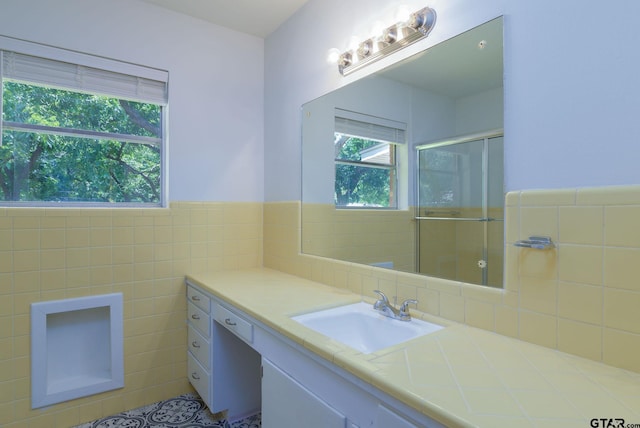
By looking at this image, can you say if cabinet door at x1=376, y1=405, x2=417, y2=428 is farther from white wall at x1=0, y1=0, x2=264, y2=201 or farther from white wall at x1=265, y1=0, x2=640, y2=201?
white wall at x1=0, y1=0, x2=264, y2=201

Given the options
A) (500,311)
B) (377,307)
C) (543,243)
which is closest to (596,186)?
(543,243)

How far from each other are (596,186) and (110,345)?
2610 mm

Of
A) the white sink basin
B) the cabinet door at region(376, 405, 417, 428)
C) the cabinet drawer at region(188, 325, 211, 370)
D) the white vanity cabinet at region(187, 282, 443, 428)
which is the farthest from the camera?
the cabinet drawer at region(188, 325, 211, 370)

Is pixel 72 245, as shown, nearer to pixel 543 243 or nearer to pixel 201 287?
pixel 201 287

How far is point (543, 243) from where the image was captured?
3.53 ft

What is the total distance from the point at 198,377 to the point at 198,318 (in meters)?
0.38

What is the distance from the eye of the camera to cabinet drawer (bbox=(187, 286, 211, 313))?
6.65ft

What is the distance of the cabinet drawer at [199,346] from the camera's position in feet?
6.63

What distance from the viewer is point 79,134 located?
6.98 feet

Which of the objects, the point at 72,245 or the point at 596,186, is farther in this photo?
the point at 72,245

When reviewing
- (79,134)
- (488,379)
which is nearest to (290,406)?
(488,379)

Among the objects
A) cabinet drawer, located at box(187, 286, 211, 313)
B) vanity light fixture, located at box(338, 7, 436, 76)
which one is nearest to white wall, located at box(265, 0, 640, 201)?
vanity light fixture, located at box(338, 7, 436, 76)

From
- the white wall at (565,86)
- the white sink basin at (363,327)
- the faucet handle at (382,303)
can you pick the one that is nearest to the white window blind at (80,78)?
the white wall at (565,86)

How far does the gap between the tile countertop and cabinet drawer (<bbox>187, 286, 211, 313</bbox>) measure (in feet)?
2.70
